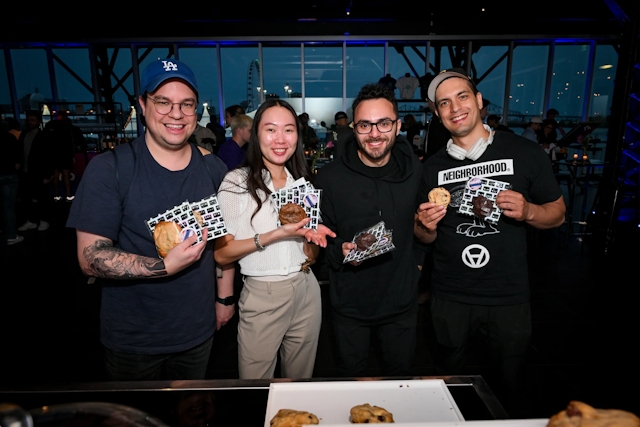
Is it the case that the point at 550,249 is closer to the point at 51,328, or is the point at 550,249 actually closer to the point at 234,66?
the point at 51,328

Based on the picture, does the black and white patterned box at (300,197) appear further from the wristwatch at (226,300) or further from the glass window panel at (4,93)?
the glass window panel at (4,93)

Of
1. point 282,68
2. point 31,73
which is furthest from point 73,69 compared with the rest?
point 282,68

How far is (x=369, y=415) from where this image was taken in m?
0.92

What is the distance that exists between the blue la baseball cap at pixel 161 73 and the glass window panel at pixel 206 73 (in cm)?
1107

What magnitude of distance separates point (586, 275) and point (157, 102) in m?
5.54

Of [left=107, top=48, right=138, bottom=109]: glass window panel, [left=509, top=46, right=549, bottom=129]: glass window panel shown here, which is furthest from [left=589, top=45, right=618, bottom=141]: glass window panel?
[left=107, top=48, right=138, bottom=109]: glass window panel

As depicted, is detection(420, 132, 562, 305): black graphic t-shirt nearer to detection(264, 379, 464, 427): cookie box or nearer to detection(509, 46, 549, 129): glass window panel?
detection(264, 379, 464, 427): cookie box

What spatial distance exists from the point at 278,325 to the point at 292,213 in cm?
62

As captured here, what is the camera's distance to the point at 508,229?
6.61 feet

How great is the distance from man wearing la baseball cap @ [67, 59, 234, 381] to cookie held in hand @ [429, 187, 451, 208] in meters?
1.13

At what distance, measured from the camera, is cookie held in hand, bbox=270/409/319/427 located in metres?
0.88

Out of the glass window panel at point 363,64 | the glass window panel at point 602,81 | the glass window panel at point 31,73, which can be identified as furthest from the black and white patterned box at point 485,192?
the glass window panel at point 31,73

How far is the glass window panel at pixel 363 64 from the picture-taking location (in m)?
12.6

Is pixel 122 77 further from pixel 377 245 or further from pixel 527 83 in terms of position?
pixel 527 83
